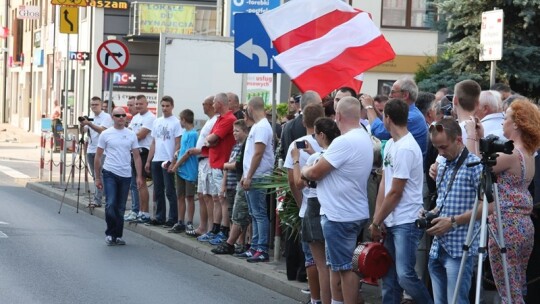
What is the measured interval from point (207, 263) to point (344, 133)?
A: 5.30 meters

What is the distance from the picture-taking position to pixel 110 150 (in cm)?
1630

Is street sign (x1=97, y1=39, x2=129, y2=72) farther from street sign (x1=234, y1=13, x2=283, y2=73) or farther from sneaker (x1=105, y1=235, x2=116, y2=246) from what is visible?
street sign (x1=234, y1=13, x2=283, y2=73)

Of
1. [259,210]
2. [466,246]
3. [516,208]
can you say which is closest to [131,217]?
[259,210]

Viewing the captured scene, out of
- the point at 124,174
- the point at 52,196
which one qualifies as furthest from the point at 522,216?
the point at 52,196

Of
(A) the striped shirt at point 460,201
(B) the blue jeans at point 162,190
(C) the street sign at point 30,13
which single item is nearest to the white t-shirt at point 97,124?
(B) the blue jeans at point 162,190

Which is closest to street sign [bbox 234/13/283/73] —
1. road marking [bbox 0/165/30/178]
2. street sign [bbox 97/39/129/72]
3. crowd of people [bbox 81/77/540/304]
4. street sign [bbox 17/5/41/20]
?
crowd of people [bbox 81/77/540/304]

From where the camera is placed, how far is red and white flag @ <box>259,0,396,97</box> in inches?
508

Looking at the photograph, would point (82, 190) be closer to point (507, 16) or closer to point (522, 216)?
point (507, 16)

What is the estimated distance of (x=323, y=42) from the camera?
13.1 metres

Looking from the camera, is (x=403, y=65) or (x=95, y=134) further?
(x=403, y=65)

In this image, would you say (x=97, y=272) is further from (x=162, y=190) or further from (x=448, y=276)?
(x=448, y=276)

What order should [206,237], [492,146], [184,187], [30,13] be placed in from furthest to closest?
[30,13] < [184,187] < [206,237] < [492,146]

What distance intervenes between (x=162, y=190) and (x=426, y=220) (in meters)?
9.53

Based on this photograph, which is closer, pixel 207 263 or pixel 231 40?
pixel 207 263
